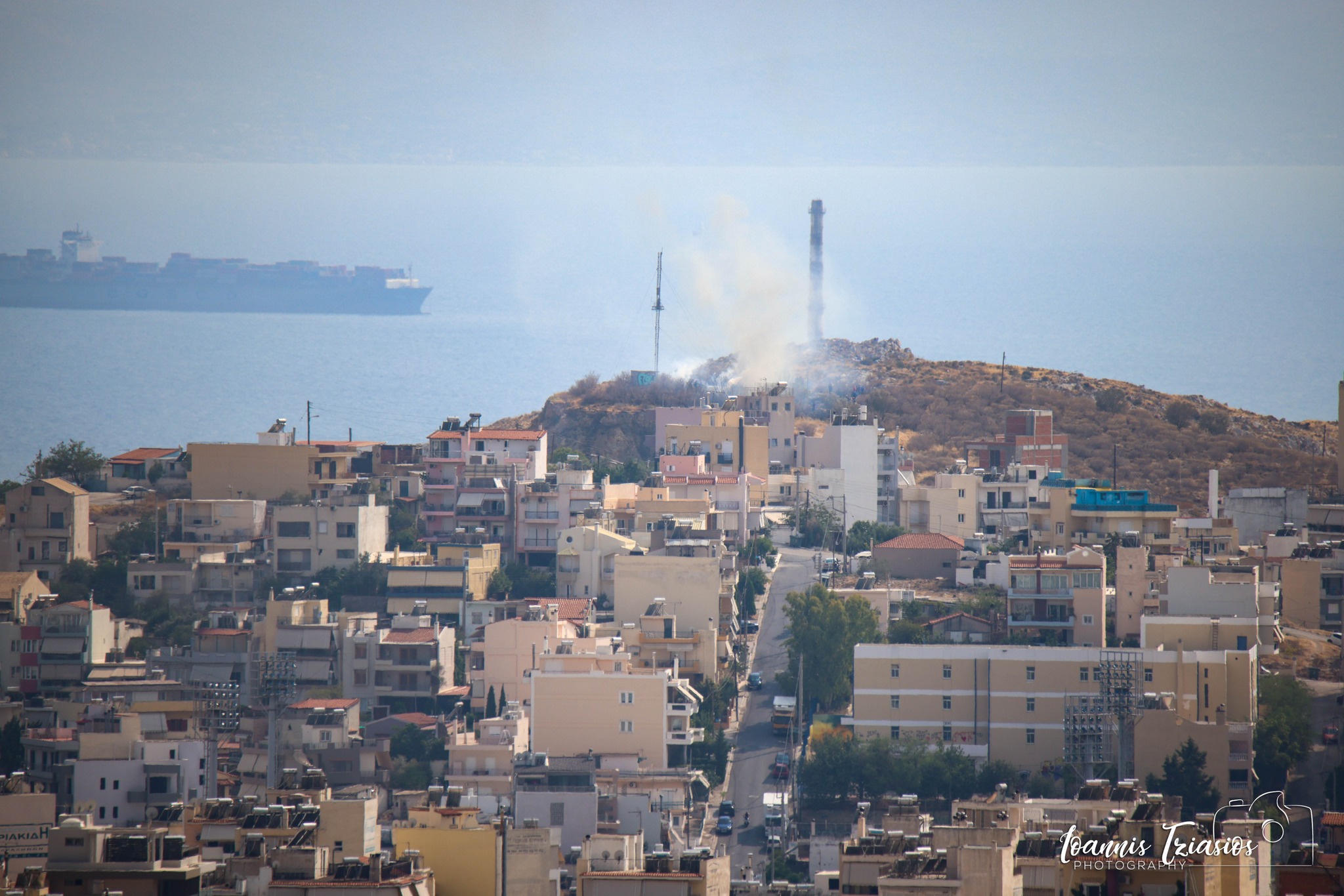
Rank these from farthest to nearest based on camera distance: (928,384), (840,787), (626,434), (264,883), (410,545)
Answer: (928,384) → (626,434) → (410,545) → (840,787) → (264,883)

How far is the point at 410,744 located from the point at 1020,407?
39.3 m

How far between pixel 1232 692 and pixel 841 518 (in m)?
16.8

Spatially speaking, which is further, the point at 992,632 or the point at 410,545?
Result: the point at 410,545

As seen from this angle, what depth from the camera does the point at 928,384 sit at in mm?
72312

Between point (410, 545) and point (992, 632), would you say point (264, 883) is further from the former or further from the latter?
point (410, 545)

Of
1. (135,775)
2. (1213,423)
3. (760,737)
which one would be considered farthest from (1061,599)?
(1213,423)

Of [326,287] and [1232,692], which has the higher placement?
[326,287]

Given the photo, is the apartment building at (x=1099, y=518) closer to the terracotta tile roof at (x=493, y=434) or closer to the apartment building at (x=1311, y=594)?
the apartment building at (x=1311, y=594)

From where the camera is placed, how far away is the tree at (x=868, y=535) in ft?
153

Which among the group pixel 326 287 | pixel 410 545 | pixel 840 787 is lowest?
pixel 840 787

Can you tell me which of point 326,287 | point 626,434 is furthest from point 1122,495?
point 326,287

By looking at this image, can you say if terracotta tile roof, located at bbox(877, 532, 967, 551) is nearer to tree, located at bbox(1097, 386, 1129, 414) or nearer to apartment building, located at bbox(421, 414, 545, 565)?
apartment building, located at bbox(421, 414, 545, 565)

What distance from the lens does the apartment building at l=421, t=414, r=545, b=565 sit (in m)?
45.1

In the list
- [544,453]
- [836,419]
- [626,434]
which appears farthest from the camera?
[626,434]
